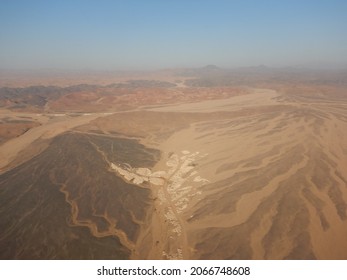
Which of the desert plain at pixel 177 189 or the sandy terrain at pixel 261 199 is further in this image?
the desert plain at pixel 177 189

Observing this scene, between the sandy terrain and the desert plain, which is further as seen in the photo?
the desert plain

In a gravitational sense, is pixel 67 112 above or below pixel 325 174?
below

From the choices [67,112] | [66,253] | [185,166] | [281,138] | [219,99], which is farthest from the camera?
[219,99]

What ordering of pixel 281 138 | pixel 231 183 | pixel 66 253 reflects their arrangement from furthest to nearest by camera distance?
pixel 281 138, pixel 231 183, pixel 66 253

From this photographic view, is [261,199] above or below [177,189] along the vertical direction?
above

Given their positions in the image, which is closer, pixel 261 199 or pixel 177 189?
pixel 261 199

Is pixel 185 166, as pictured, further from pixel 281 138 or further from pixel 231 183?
pixel 281 138

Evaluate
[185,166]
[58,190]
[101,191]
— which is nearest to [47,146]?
[58,190]

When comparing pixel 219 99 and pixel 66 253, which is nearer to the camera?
pixel 66 253
